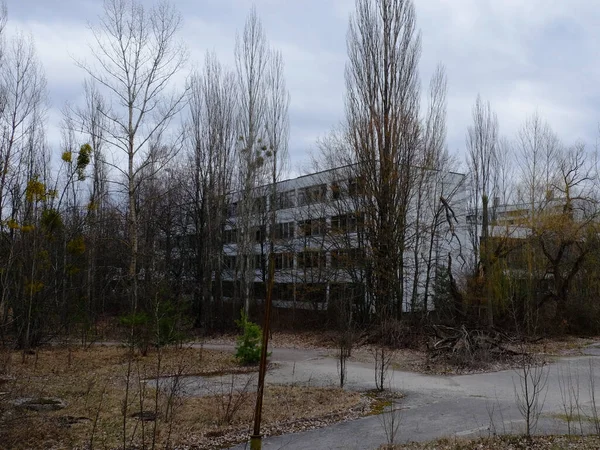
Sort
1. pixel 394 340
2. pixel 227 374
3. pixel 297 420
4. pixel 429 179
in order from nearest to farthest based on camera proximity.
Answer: pixel 297 420 < pixel 227 374 < pixel 394 340 < pixel 429 179

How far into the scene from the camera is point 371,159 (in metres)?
22.2

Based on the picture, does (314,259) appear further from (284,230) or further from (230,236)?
(230,236)

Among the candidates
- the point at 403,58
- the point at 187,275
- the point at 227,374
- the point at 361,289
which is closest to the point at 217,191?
the point at 187,275

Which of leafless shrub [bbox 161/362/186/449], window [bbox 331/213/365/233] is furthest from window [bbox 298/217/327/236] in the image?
leafless shrub [bbox 161/362/186/449]

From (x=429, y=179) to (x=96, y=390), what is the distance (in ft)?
58.4

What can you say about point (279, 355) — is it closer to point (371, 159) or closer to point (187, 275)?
point (371, 159)

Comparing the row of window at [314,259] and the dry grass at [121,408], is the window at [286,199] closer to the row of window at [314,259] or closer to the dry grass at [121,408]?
the row of window at [314,259]

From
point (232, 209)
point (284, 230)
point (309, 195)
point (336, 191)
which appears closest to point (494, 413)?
point (336, 191)

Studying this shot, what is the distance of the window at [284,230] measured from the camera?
34.7m

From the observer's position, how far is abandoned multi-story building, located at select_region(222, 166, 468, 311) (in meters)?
24.4

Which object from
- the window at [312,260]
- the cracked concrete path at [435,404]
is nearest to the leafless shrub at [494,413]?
the cracked concrete path at [435,404]

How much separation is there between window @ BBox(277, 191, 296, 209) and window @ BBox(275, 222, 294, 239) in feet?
3.72

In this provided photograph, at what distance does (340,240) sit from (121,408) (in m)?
16.7

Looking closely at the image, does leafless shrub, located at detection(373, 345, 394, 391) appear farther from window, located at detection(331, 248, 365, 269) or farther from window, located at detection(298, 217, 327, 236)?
window, located at detection(298, 217, 327, 236)
